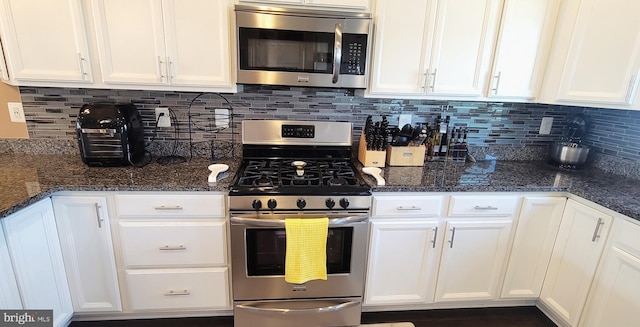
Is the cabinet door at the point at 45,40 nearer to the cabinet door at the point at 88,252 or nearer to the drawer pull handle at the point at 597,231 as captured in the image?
the cabinet door at the point at 88,252

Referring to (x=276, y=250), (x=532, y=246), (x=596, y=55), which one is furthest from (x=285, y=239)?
(x=596, y=55)

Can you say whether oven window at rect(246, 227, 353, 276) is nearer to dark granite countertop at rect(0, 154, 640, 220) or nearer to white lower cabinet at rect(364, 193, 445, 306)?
white lower cabinet at rect(364, 193, 445, 306)

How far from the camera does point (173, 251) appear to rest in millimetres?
1693

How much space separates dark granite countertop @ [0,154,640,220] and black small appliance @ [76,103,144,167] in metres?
0.07

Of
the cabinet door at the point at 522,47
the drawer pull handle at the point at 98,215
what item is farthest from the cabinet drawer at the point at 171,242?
the cabinet door at the point at 522,47

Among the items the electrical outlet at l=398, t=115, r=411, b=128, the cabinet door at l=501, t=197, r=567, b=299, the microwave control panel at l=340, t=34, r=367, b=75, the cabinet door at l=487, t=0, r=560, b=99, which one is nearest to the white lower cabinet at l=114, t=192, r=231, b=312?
the microwave control panel at l=340, t=34, r=367, b=75

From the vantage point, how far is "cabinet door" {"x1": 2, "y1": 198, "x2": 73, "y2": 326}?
1.38m

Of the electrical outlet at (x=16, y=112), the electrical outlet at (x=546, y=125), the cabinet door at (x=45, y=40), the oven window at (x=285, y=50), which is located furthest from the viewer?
the electrical outlet at (x=546, y=125)

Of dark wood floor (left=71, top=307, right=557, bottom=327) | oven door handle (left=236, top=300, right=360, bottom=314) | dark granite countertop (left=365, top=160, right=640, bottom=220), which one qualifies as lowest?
dark wood floor (left=71, top=307, right=557, bottom=327)

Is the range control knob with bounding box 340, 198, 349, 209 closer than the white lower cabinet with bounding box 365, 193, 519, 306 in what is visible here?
Yes

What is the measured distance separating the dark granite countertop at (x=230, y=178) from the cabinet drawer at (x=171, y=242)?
22cm

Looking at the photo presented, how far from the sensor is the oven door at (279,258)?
5.41 feet

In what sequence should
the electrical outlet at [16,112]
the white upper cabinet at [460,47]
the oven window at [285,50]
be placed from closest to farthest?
1. the oven window at [285,50]
2. the white upper cabinet at [460,47]
3. the electrical outlet at [16,112]

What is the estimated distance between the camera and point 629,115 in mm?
2002
